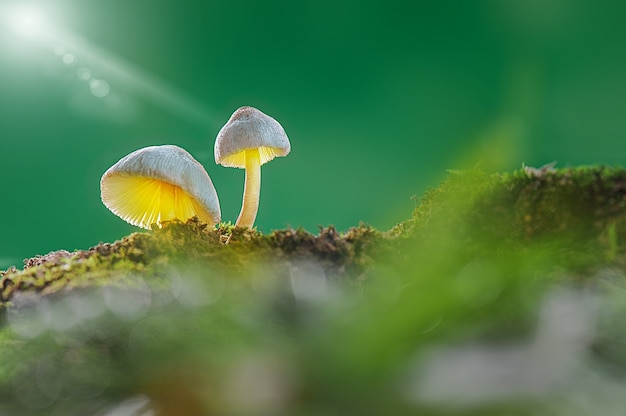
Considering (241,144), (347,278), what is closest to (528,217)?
(347,278)

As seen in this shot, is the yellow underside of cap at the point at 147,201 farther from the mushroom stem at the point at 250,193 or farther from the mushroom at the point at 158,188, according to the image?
the mushroom stem at the point at 250,193

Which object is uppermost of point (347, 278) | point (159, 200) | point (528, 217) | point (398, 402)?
point (159, 200)

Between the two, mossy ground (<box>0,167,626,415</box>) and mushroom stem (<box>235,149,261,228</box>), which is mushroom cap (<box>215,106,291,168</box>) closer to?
mushroom stem (<box>235,149,261,228</box>)

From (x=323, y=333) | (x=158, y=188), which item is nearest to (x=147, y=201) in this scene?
(x=158, y=188)

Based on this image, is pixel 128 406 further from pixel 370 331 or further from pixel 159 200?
pixel 159 200

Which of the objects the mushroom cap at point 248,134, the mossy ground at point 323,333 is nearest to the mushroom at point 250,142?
the mushroom cap at point 248,134

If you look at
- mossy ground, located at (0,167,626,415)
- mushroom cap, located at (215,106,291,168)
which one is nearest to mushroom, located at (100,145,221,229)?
mushroom cap, located at (215,106,291,168)

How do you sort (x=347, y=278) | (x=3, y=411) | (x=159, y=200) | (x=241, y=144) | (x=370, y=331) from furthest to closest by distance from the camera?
1. (x=159, y=200)
2. (x=241, y=144)
3. (x=347, y=278)
4. (x=3, y=411)
5. (x=370, y=331)

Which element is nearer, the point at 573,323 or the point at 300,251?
the point at 573,323
